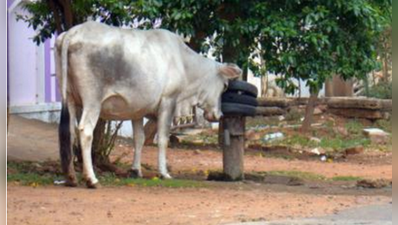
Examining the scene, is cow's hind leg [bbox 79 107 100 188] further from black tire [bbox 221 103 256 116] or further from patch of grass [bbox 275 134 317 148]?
patch of grass [bbox 275 134 317 148]

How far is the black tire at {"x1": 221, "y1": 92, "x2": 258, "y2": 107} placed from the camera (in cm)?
1243

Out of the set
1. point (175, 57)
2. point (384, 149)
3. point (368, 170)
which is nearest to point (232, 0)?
point (175, 57)

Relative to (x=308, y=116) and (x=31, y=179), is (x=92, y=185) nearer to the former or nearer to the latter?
(x=31, y=179)

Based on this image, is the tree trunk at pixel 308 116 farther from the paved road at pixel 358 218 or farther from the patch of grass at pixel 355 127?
the paved road at pixel 358 218

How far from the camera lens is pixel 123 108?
11.3m

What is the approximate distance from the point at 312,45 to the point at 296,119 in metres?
12.9

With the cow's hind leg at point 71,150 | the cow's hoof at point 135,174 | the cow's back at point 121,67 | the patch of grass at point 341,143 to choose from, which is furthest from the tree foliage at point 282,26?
the patch of grass at point 341,143

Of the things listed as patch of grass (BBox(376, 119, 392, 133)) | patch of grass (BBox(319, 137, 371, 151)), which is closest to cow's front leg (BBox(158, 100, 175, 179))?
patch of grass (BBox(319, 137, 371, 151))

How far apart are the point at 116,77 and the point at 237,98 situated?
7.11 feet

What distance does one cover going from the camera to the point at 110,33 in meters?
11.1

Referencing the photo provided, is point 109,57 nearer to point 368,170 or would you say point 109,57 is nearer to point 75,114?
point 75,114

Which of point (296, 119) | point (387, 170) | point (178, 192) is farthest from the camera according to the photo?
point (296, 119)

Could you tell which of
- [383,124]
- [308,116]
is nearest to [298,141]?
[308,116]

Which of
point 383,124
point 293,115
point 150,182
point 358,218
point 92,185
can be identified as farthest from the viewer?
point 293,115
